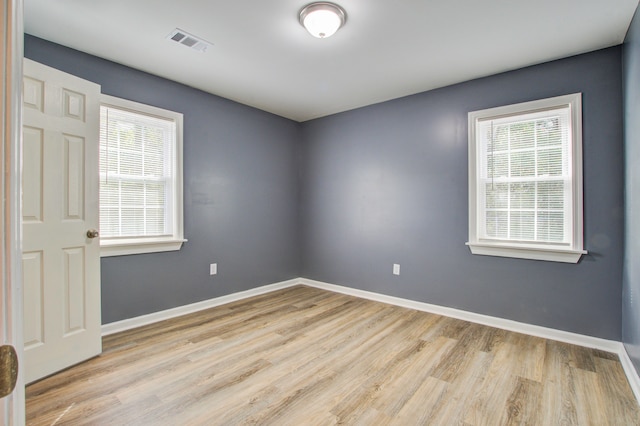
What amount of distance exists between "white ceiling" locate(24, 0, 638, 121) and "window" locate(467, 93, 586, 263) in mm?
480

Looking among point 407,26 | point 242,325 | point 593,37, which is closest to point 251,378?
point 242,325

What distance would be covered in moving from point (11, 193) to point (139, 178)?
112 inches

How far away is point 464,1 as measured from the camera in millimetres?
2027

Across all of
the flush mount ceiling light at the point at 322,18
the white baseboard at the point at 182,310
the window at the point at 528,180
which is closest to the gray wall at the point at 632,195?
the window at the point at 528,180

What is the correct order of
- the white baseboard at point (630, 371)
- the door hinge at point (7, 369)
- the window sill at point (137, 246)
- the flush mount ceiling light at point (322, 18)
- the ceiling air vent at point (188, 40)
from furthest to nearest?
1. the window sill at point (137, 246)
2. the ceiling air vent at point (188, 40)
3. the flush mount ceiling light at point (322, 18)
4. the white baseboard at point (630, 371)
5. the door hinge at point (7, 369)

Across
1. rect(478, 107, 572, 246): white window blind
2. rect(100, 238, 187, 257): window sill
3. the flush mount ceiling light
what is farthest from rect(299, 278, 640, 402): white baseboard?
the flush mount ceiling light

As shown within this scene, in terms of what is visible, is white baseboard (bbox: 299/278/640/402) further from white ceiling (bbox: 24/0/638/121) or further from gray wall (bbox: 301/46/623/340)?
white ceiling (bbox: 24/0/638/121)

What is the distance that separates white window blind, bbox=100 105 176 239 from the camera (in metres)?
2.85

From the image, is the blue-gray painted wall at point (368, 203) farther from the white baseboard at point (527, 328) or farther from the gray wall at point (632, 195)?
the gray wall at point (632, 195)

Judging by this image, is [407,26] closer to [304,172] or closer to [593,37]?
[593,37]

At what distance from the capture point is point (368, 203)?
407 cm

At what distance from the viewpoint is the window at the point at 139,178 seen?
112 inches

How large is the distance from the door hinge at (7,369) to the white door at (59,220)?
203cm

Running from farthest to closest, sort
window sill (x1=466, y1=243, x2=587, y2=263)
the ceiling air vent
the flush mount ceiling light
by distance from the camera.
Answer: window sill (x1=466, y1=243, x2=587, y2=263)
the ceiling air vent
the flush mount ceiling light
